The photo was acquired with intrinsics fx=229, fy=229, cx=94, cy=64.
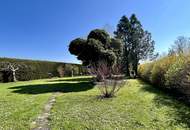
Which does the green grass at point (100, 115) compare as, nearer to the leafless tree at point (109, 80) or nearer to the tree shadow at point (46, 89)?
the leafless tree at point (109, 80)

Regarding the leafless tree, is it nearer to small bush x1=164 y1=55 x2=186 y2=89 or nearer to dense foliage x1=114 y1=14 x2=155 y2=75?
small bush x1=164 y1=55 x2=186 y2=89

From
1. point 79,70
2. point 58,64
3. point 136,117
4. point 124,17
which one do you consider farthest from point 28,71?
point 136,117

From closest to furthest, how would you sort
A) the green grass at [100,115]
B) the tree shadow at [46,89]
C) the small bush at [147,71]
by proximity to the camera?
the green grass at [100,115], the tree shadow at [46,89], the small bush at [147,71]

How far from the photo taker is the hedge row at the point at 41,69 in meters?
29.2

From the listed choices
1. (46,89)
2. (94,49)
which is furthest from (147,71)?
(46,89)

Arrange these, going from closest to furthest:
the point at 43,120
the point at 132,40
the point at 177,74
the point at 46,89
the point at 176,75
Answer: the point at 43,120 < the point at 177,74 < the point at 176,75 < the point at 46,89 < the point at 132,40

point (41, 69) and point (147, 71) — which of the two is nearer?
point (147, 71)

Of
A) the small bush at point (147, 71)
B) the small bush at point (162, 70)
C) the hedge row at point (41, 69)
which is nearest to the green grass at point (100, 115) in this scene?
the small bush at point (162, 70)

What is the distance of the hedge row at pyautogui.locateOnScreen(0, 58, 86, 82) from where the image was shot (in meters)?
29.2

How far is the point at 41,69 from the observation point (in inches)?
1275

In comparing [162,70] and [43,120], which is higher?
[162,70]

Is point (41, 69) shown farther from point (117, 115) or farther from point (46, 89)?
point (117, 115)

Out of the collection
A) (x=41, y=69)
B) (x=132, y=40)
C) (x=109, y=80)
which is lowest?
(x=109, y=80)

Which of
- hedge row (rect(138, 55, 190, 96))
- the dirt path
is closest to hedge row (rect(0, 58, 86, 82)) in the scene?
hedge row (rect(138, 55, 190, 96))
